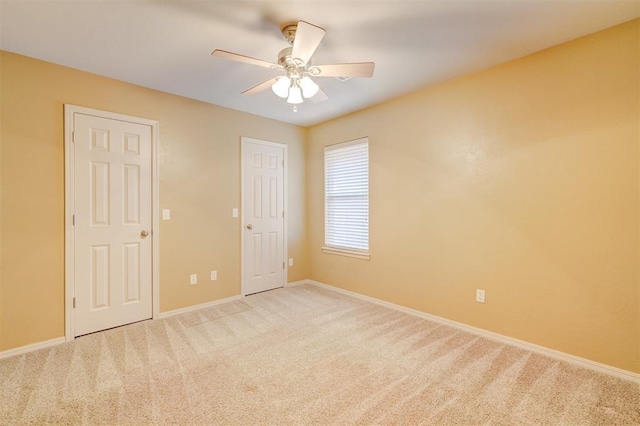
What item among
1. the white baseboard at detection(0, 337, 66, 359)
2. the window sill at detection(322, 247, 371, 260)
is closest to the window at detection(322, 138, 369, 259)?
the window sill at detection(322, 247, 371, 260)

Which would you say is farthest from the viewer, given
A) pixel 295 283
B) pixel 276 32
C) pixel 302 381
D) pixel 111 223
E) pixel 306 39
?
pixel 295 283

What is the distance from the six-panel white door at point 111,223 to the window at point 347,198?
7.78 feet

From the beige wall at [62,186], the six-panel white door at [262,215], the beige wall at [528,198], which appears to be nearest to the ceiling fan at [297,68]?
the beige wall at [528,198]

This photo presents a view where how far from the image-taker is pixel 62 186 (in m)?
2.73

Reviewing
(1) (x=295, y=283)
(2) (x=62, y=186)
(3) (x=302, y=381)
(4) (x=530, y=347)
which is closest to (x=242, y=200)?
(1) (x=295, y=283)

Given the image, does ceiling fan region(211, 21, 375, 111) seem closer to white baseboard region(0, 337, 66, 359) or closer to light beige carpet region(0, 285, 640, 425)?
light beige carpet region(0, 285, 640, 425)

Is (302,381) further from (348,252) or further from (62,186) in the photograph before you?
(62,186)

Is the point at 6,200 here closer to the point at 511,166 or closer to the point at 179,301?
the point at 179,301

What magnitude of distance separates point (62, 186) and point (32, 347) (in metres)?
1.43

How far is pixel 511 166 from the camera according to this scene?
265 centimetres

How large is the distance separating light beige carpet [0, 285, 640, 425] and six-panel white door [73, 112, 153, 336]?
0.29m

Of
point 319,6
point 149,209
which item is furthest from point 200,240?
point 319,6

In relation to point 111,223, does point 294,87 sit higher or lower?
higher

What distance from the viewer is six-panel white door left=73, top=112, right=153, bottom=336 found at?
284 centimetres
